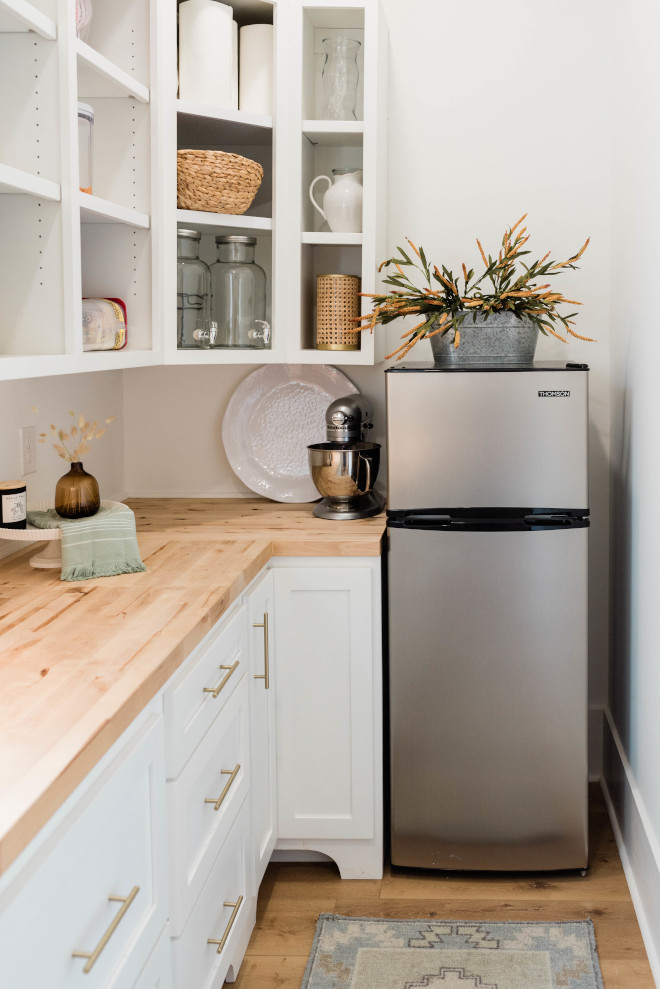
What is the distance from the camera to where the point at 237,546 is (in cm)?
229

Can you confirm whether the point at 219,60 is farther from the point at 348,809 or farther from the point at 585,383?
the point at 348,809

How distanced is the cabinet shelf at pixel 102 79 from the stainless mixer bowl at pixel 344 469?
0.96m

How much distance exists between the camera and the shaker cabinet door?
242 cm

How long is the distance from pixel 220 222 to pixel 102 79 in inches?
18.8

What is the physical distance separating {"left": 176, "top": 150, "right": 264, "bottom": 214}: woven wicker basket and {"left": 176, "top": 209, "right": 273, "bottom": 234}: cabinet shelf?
1.0 inches

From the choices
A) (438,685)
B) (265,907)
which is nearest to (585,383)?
(438,685)

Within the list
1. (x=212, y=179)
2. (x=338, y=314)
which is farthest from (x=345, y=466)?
(x=212, y=179)

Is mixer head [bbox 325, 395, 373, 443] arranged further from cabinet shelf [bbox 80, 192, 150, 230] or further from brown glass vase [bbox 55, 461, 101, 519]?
brown glass vase [bbox 55, 461, 101, 519]

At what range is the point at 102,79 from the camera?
211 centimetres

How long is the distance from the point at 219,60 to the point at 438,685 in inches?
64.7

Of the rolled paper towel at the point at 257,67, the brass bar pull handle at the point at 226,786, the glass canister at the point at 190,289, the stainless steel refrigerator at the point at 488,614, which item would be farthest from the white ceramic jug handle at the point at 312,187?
the brass bar pull handle at the point at 226,786

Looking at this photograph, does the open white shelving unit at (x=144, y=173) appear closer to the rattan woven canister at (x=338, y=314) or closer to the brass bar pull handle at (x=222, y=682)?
the rattan woven canister at (x=338, y=314)

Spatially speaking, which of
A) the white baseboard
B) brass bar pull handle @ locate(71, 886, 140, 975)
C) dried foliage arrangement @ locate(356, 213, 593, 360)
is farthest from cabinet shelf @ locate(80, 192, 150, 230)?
the white baseboard

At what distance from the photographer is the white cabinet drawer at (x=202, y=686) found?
1.53 meters
